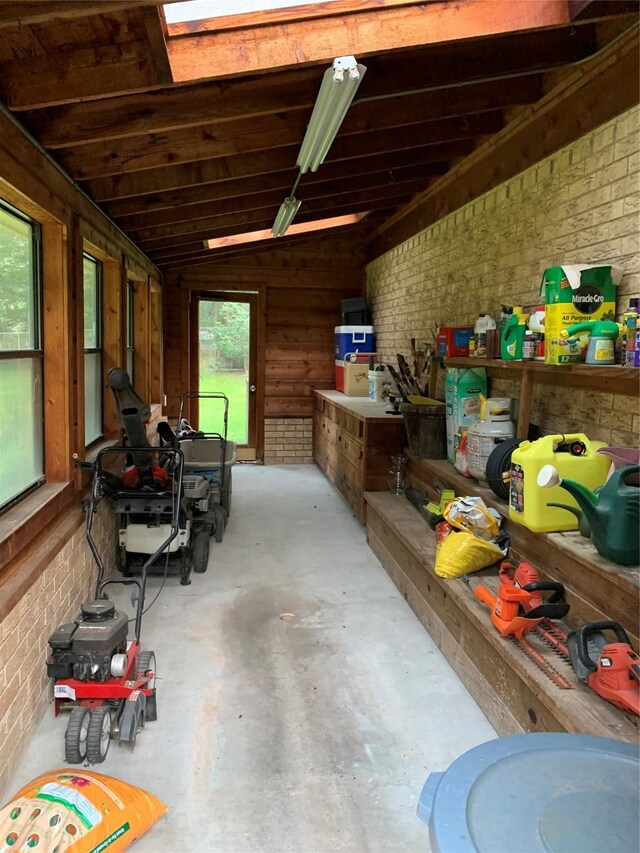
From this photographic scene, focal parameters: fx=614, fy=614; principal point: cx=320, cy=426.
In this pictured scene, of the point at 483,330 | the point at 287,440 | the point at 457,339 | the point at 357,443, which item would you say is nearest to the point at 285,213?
the point at 457,339

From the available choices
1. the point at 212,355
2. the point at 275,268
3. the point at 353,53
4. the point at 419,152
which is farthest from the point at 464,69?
the point at 212,355

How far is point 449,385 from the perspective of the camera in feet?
14.3

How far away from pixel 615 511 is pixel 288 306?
21.5 ft

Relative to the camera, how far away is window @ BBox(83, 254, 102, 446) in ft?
15.2

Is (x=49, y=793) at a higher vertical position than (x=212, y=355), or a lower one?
lower

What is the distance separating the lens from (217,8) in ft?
7.88

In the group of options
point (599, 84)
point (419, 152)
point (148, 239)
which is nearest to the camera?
point (599, 84)

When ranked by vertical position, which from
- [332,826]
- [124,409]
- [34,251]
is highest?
[34,251]

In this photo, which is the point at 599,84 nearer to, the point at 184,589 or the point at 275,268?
the point at 184,589

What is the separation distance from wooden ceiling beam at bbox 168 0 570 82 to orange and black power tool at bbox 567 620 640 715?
250cm

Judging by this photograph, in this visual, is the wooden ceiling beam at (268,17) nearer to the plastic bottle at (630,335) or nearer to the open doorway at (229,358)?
the plastic bottle at (630,335)

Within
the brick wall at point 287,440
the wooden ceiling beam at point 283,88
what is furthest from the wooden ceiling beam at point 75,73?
the brick wall at point 287,440

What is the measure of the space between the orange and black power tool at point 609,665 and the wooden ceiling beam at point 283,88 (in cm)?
262

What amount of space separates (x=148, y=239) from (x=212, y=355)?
2811 mm
